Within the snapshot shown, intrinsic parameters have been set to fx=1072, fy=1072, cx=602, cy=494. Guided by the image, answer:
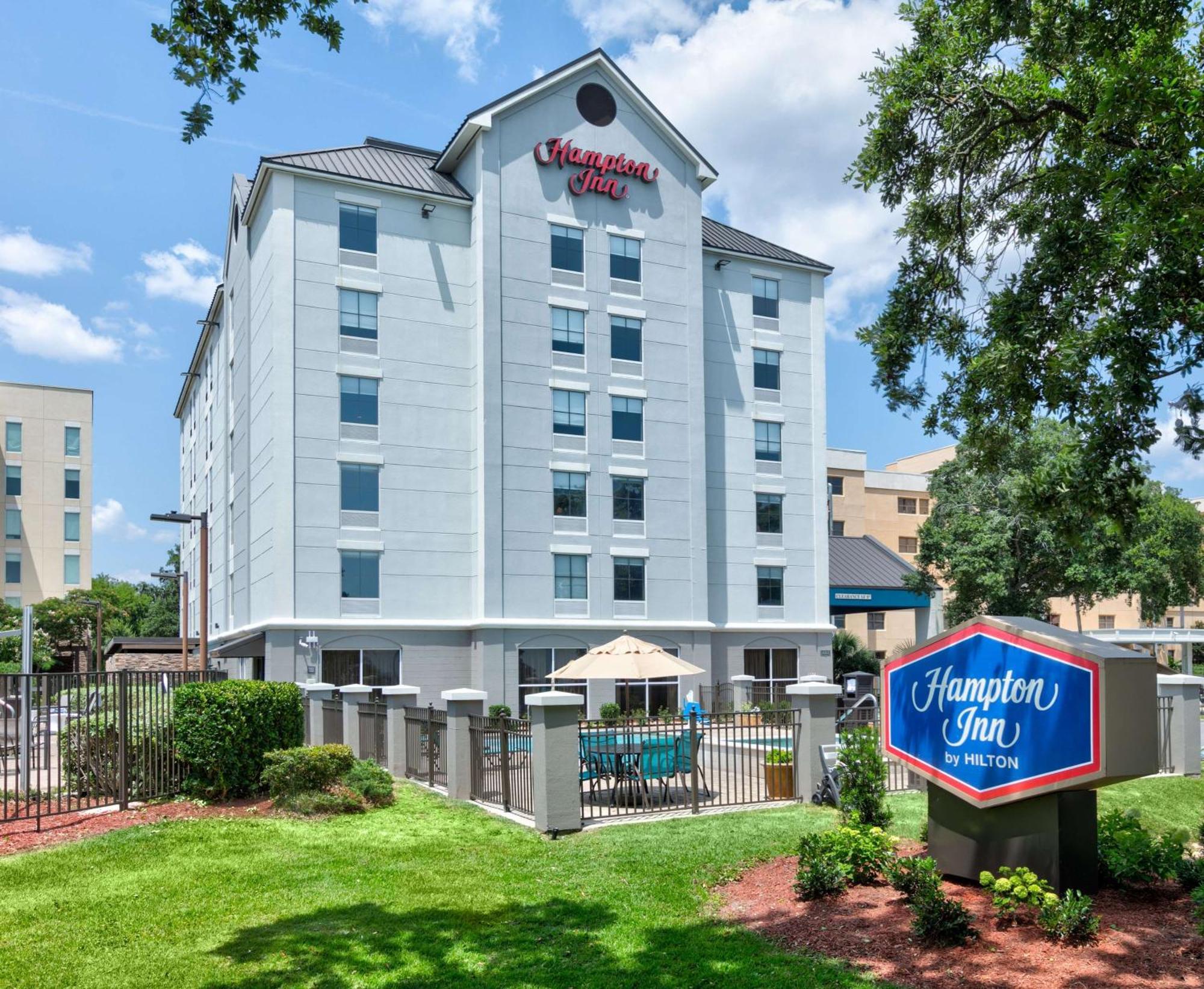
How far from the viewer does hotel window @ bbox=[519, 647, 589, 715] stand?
33750 millimetres

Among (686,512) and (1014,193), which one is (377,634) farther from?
(1014,193)

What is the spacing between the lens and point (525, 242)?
34969mm

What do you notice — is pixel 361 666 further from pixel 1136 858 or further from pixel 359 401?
pixel 1136 858

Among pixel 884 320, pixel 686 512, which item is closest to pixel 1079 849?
pixel 884 320

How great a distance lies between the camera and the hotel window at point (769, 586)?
129 ft

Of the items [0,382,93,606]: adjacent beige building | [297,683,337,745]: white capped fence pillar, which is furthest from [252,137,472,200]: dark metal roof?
[0,382,93,606]: adjacent beige building

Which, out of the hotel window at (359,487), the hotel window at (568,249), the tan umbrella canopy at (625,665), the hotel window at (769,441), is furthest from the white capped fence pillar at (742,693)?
the hotel window at (568,249)

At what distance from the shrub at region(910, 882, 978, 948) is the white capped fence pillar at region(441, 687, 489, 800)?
30.1 feet

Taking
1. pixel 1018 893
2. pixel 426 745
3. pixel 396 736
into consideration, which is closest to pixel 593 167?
pixel 396 736

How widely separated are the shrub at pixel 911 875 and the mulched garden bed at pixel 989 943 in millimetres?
157

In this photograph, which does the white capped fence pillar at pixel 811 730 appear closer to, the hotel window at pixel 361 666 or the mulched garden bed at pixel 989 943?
the mulched garden bed at pixel 989 943

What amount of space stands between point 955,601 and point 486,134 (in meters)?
27.6

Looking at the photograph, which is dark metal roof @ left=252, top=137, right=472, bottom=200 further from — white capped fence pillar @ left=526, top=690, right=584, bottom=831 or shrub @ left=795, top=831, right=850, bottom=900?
shrub @ left=795, top=831, right=850, bottom=900

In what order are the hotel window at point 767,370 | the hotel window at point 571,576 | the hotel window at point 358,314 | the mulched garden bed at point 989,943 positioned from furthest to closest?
1. the hotel window at point 767,370
2. the hotel window at point 571,576
3. the hotel window at point 358,314
4. the mulched garden bed at point 989,943
